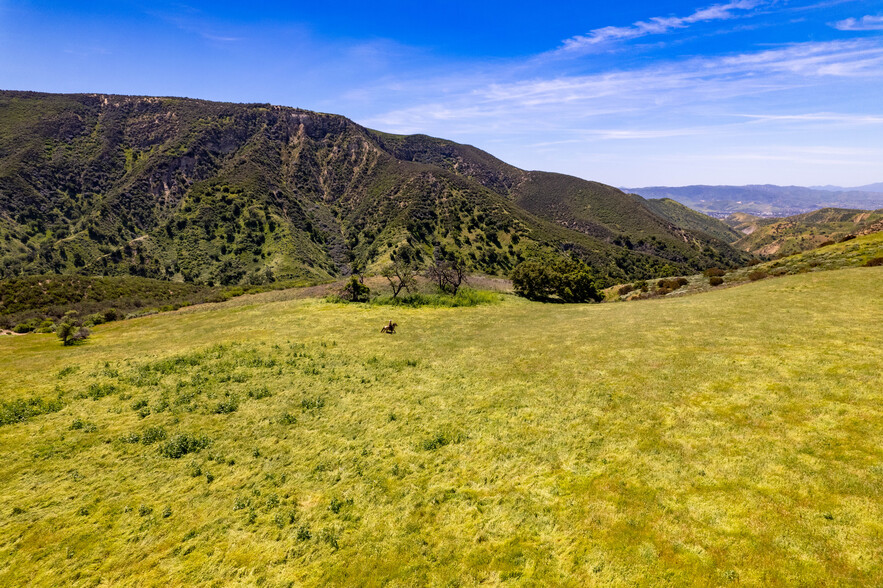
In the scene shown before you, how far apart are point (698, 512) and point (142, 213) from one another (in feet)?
677

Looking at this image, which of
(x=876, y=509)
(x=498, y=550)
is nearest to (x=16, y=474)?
(x=498, y=550)

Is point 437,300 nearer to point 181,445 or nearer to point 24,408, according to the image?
point 181,445

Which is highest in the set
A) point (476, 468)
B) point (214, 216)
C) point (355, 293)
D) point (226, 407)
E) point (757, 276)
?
point (214, 216)

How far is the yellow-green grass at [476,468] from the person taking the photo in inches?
339

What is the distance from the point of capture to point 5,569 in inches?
352

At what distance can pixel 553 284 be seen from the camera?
189ft

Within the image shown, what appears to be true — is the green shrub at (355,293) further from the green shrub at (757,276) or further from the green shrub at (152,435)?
the green shrub at (757,276)

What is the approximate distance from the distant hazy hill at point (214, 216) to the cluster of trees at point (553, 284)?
2865 inches

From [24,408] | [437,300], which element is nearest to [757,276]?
[437,300]

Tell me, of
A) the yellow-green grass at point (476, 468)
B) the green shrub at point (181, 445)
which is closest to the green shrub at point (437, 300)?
the yellow-green grass at point (476, 468)

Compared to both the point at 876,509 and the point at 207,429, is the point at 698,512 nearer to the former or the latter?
the point at 876,509

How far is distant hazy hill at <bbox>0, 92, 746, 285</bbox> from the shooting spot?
427ft

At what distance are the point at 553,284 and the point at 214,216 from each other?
14679cm

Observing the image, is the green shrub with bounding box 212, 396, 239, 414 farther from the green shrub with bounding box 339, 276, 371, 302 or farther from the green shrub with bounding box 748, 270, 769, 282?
the green shrub with bounding box 748, 270, 769, 282
